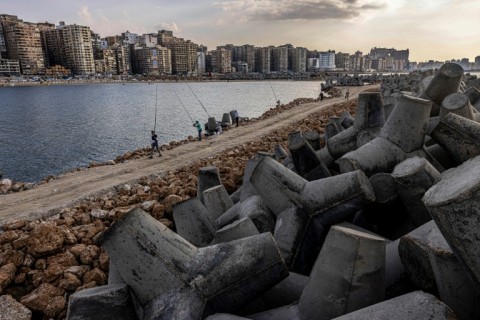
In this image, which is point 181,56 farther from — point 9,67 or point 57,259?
point 57,259

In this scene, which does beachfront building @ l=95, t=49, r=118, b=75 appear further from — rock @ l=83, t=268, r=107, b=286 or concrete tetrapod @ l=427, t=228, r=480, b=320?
concrete tetrapod @ l=427, t=228, r=480, b=320

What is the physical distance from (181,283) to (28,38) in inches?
7203

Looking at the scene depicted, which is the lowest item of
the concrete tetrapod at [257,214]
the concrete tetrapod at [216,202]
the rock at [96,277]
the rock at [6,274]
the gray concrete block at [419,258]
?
the rock at [6,274]

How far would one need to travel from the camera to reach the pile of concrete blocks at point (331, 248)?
2047 mm

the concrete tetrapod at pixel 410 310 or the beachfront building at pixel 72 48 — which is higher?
the beachfront building at pixel 72 48

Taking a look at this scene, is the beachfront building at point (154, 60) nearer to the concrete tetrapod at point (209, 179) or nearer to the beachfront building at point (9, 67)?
the beachfront building at point (9, 67)

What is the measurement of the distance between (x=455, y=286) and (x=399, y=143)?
8.33ft

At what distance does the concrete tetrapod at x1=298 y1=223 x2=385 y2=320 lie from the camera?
2447 mm

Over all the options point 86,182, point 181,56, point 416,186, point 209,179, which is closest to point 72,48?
point 181,56

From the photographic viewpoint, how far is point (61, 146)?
2589cm

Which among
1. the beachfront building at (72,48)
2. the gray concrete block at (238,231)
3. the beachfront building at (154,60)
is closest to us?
the gray concrete block at (238,231)

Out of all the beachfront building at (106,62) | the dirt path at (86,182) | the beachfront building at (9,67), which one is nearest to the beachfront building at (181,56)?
the beachfront building at (106,62)

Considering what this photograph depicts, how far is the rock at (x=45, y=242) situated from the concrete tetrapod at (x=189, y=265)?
10.2ft

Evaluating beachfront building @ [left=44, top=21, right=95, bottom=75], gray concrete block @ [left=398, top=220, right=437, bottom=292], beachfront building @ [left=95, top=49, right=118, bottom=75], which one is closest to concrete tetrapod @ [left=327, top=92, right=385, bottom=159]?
gray concrete block @ [left=398, top=220, right=437, bottom=292]
